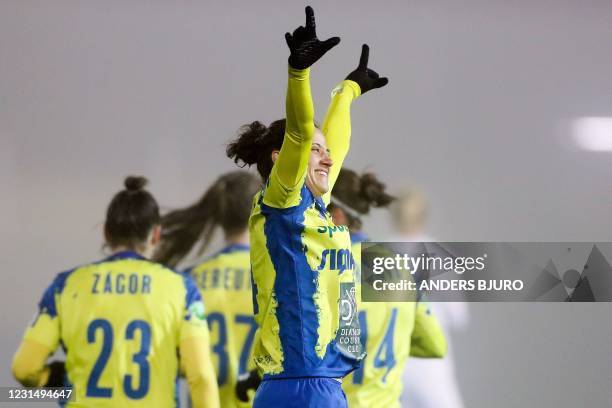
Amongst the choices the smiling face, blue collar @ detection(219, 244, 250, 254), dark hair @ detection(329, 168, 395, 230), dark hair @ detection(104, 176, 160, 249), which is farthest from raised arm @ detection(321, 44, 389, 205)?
dark hair @ detection(104, 176, 160, 249)

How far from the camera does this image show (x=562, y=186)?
12.6ft

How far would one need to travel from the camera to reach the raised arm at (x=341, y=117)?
104 inches

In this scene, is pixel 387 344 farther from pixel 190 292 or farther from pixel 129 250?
pixel 129 250

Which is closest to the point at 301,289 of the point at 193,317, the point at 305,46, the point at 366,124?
→ the point at 305,46

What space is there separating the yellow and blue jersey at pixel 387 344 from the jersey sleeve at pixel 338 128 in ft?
3.37

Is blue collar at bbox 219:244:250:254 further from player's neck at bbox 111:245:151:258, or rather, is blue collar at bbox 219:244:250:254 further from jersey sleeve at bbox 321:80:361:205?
jersey sleeve at bbox 321:80:361:205

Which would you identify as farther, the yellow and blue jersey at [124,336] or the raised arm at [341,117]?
→ the yellow and blue jersey at [124,336]

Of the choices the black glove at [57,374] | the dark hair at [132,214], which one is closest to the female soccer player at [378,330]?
the dark hair at [132,214]

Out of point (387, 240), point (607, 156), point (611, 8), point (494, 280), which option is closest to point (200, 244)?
point (387, 240)

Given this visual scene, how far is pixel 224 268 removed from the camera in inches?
146

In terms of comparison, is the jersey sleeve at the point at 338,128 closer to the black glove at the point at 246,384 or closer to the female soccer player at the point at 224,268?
the female soccer player at the point at 224,268

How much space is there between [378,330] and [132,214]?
1028mm

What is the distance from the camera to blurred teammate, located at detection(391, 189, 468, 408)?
374 cm

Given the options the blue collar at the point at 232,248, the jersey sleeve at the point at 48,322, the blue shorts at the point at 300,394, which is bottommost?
the blue shorts at the point at 300,394
